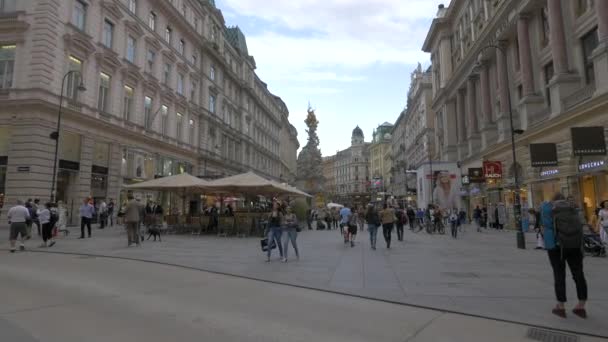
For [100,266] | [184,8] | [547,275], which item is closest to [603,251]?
[547,275]

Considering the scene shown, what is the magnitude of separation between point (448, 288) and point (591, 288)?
9.53 feet

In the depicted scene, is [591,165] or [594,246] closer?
[594,246]

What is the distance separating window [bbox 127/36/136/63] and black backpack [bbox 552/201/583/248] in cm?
3290

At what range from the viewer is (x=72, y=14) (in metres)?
25.5

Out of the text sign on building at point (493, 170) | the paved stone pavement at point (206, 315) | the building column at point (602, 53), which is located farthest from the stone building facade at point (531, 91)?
the paved stone pavement at point (206, 315)

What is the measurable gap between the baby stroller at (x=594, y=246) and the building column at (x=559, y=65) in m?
10.7

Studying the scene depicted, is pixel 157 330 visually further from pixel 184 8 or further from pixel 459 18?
pixel 459 18

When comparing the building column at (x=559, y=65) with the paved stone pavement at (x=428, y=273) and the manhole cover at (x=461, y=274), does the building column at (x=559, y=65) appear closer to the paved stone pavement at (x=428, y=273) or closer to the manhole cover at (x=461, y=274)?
the paved stone pavement at (x=428, y=273)

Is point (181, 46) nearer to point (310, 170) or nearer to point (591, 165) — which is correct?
point (310, 170)

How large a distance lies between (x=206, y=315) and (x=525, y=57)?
28.3 m

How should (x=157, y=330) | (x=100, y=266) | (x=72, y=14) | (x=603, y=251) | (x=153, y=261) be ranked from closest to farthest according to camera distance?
1. (x=157, y=330)
2. (x=100, y=266)
3. (x=153, y=261)
4. (x=603, y=251)
5. (x=72, y=14)

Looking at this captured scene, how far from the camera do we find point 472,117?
1531 inches

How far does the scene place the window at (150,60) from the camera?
113 ft

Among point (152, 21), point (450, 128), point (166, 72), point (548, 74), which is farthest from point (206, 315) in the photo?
point (450, 128)
